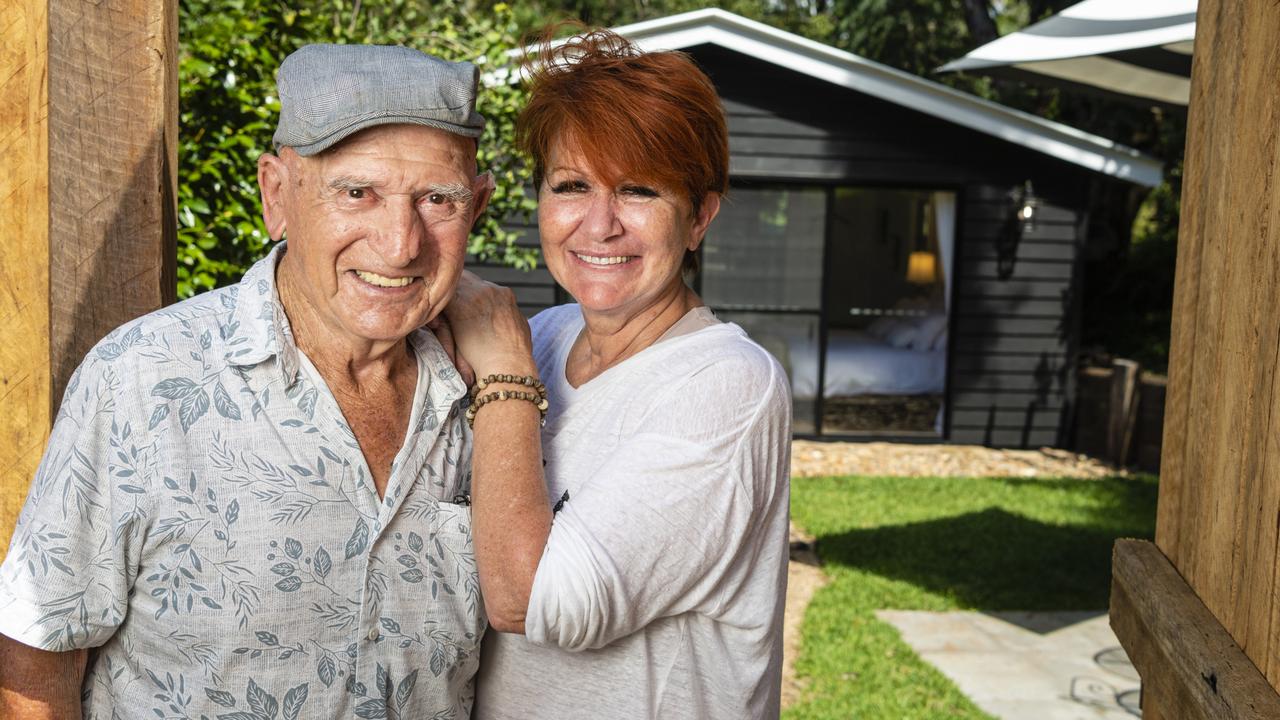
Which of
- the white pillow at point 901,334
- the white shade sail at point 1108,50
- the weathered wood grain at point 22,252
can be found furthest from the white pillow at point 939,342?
the weathered wood grain at point 22,252

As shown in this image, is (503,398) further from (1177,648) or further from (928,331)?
(928,331)

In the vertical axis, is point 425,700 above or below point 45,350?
below

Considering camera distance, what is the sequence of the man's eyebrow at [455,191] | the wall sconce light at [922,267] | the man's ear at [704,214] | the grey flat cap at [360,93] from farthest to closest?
the wall sconce light at [922,267] < the man's ear at [704,214] < the man's eyebrow at [455,191] < the grey flat cap at [360,93]

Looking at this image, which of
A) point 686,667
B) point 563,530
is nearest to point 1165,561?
point 686,667

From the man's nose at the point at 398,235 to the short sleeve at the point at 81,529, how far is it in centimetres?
43

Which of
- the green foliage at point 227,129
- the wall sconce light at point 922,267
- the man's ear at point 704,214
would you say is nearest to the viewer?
the man's ear at point 704,214

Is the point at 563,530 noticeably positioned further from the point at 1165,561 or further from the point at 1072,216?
the point at 1072,216

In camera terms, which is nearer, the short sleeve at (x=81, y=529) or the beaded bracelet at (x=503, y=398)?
the short sleeve at (x=81, y=529)

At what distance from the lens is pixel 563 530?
1.81 metres

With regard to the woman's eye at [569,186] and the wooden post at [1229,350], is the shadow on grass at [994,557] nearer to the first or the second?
the wooden post at [1229,350]

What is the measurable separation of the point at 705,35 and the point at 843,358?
136 inches

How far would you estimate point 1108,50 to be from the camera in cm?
479

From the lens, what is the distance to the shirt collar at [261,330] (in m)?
1.72

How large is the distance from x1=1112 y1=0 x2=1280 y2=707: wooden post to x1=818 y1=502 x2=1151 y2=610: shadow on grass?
4288mm
